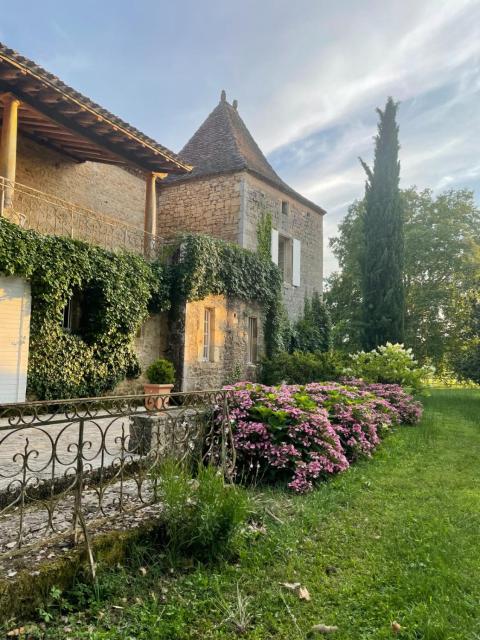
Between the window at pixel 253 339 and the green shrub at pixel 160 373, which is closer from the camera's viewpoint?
the green shrub at pixel 160 373

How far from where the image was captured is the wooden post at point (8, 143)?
779cm

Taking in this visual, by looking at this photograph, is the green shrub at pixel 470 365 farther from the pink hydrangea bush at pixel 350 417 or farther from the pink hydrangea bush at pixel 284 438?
the pink hydrangea bush at pixel 284 438

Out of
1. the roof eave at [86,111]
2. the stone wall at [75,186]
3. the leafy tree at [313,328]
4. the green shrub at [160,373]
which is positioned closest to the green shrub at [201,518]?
the green shrub at [160,373]

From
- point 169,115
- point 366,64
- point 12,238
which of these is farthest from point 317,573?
point 169,115

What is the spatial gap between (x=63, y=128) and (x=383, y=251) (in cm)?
1239

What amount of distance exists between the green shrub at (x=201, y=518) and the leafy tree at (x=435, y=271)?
18961mm

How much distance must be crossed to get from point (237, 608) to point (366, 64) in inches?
305

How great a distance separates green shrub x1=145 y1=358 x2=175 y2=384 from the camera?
9.52 m

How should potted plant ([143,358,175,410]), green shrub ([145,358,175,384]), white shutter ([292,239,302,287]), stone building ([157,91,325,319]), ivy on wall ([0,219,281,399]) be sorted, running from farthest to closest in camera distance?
white shutter ([292,239,302,287])
stone building ([157,91,325,319])
green shrub ([145,358,175,384])
potted plant ([143,358,175,410])
ivy on wall ([0,219,281,399])

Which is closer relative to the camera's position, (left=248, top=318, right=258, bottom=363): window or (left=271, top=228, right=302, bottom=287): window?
(left=248, top=318, right=258, bottom=363): window

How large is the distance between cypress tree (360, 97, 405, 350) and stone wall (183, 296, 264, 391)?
564 centimetres

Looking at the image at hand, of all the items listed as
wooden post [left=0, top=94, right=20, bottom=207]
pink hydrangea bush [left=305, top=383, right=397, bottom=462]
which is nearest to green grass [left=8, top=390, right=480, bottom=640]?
pink hydrangea bush [left=305, top=383, right=397, bottom=462]

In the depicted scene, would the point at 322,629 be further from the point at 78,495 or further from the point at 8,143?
the point at 8,143

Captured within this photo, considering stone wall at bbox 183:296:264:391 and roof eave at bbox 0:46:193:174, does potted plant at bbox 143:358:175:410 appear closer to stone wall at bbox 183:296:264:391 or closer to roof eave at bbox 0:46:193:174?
stone wall at bbox 183:296:264:391
